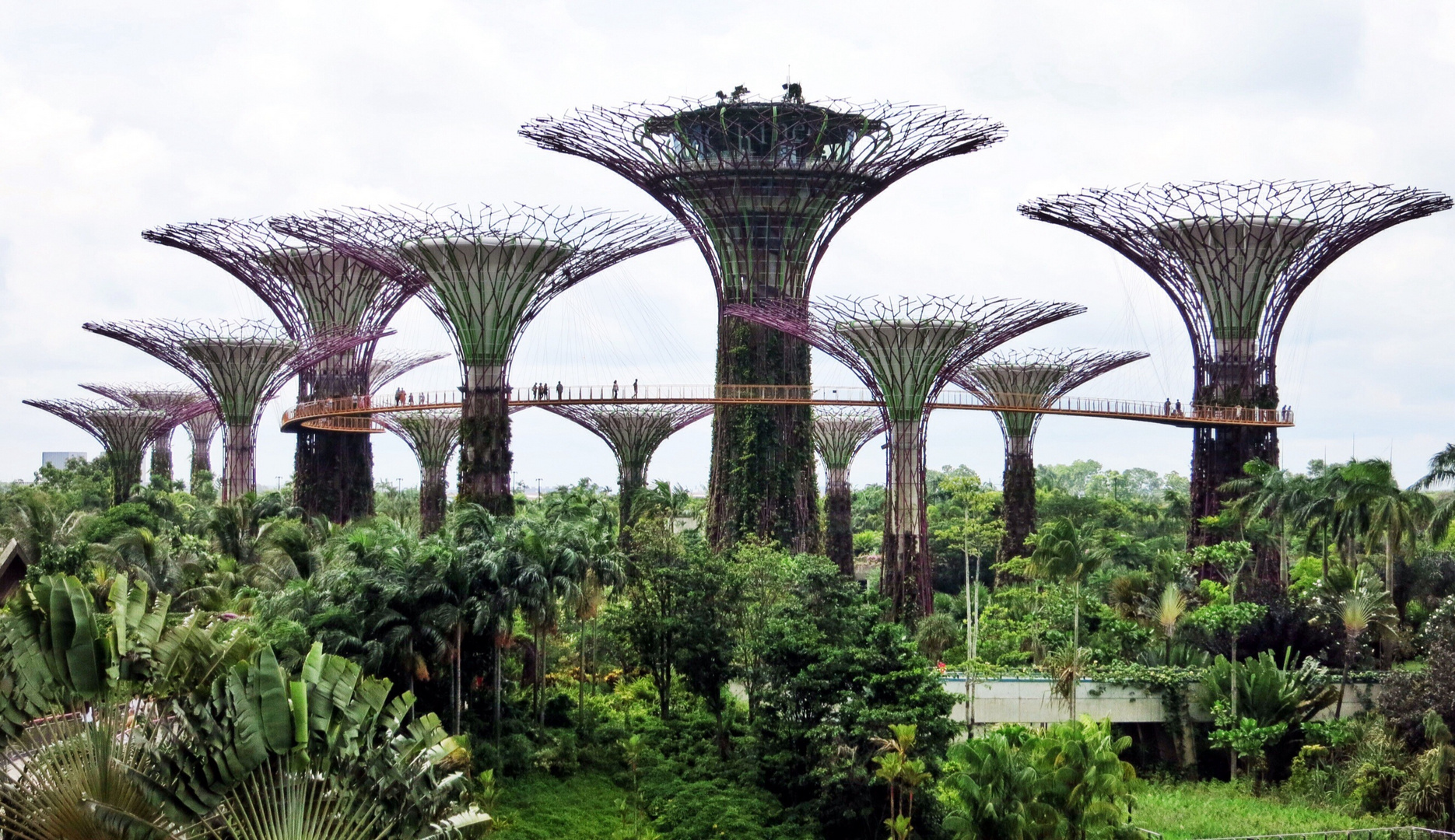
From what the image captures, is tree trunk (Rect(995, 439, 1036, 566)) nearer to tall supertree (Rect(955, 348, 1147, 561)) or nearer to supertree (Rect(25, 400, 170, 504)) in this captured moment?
tall supertree (Rect(955, 348, 1147, 561))

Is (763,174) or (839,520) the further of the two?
(839,520)

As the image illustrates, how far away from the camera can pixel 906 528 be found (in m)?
42.9

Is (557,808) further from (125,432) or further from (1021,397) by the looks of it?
(125,432)

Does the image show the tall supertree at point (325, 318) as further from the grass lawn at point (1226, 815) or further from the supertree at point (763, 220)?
the grass lawn at point (1226, 815)

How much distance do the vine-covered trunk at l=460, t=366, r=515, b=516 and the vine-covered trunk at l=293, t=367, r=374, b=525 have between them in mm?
11738

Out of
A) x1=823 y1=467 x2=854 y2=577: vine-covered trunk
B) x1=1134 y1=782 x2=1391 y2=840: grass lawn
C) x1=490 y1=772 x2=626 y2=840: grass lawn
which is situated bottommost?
x1=1134 y1=782 x2=1391 y2=840: grass lawn

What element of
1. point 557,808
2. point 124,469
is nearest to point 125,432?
point 124,469

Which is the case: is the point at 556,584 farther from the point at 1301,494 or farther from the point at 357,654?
the point at 1301,494

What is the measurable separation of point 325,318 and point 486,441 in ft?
44.2

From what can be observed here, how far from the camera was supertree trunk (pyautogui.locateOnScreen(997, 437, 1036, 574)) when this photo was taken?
187 feet

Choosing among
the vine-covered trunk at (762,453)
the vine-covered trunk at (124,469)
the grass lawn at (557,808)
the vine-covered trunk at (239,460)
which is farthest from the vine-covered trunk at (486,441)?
the vine-covered trunk at (124,469)

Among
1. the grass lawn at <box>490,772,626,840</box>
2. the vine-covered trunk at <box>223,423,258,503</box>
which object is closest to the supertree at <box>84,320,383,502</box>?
the vine-covered trunk at <box>223,423,258,503</box>

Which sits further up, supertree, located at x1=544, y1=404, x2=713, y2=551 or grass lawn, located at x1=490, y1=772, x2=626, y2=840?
supertree, located at x1=544, y1=404, x2=713, y2=551

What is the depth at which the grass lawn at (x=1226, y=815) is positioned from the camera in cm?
2798
